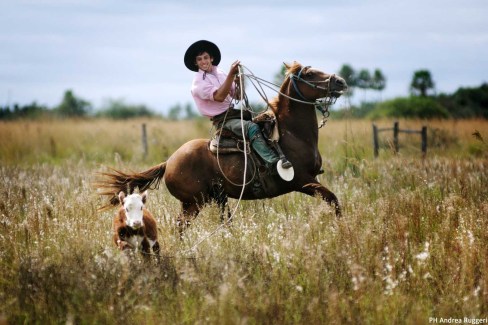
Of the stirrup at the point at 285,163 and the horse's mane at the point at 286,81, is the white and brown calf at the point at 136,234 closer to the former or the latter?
the stirrup at the point at 285,163

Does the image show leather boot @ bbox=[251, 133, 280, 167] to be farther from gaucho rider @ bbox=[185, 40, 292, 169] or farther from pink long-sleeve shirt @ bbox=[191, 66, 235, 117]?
pink long-sleeve shirt @ bbox=[191, 66, 235, 117]

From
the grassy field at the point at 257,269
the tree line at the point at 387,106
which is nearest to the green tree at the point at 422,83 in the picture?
the tree line at the point at 387,106

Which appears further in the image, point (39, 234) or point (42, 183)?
point (42, 183)

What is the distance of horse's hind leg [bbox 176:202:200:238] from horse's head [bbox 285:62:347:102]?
1.98 m

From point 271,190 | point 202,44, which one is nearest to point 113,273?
point 271,190

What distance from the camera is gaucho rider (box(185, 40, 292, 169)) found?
7434 millimetres

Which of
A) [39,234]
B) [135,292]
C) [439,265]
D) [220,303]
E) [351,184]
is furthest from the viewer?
[351,184]

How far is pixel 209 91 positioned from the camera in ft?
24.8

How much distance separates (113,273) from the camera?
18.0 ft

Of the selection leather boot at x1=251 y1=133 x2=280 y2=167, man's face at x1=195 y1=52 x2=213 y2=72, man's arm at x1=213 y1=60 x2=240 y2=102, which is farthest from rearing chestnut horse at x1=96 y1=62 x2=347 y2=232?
man's face at x1=195 y1=52 x2=213 y2=72

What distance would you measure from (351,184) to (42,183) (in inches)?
230

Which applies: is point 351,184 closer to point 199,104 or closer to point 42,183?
point 199,104

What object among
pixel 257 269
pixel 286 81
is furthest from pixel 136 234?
pixel 286 81

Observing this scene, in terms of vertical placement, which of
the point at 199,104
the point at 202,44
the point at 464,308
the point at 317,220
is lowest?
the point at 464,308
